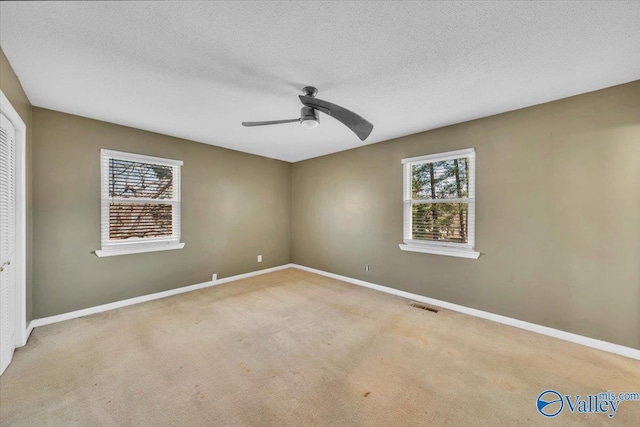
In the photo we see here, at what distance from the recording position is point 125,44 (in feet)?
5.52

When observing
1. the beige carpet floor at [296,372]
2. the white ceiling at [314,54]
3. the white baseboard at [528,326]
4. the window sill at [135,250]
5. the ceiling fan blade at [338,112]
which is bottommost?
the beige carpet floor at [296,372]

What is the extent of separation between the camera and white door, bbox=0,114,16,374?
193 centimetres

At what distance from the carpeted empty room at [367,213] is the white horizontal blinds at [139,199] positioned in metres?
0.02

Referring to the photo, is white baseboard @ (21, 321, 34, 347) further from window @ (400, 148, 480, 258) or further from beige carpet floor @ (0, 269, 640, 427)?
window @ (400, 148, 480, 258)

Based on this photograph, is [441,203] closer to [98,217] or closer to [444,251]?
[444,251]

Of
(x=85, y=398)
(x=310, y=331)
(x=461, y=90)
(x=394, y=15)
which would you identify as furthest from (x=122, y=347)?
(x=461, y=90)

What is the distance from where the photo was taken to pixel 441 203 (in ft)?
11.0

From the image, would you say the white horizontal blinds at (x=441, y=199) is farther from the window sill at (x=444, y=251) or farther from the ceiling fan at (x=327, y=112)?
the ceiling fan at (x=327, y=112)

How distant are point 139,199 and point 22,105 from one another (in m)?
1.40

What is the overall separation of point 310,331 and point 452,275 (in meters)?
2.00

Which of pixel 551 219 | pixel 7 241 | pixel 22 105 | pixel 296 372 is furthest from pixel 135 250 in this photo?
pixel 551 219

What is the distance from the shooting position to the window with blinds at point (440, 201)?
10.3 feet

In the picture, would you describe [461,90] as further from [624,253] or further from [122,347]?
[122,347]

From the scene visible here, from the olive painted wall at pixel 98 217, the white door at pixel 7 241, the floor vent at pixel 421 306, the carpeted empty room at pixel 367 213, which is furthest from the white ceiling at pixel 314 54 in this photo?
the floor vent at pixel 421 306
